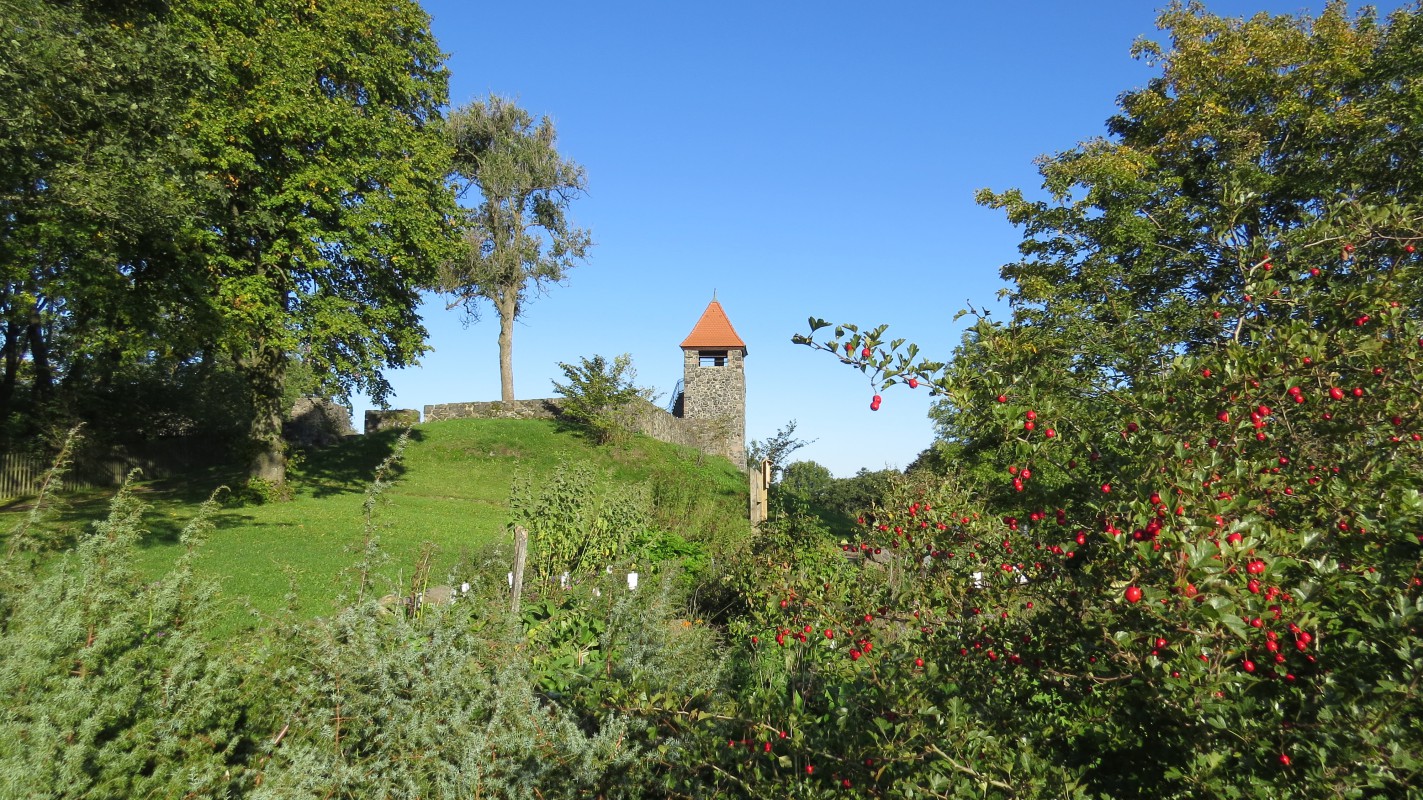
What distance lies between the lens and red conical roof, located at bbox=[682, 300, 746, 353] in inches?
1420

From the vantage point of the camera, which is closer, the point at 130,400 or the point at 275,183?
the point at 275,183

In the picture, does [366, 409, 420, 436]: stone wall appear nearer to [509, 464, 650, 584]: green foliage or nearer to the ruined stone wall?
the ruined stone wall

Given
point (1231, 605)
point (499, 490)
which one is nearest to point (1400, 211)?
point (1231, 605)

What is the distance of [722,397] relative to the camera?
3591 centimetres

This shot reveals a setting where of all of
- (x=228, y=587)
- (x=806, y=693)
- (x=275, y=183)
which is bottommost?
(x=228, y=587)

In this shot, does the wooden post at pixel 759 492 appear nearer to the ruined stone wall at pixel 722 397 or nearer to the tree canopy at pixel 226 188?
the tree canopy at pixel 226 188

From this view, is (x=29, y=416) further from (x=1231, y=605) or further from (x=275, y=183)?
(x=1231, y=605)

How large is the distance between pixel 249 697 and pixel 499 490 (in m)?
19.2

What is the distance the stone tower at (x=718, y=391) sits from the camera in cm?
3544

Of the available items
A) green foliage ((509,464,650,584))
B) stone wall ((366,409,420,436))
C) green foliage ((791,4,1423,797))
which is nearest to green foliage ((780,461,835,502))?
green foliage ((509,464,650,584))

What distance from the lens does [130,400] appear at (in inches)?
978

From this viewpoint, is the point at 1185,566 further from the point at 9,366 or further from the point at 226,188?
the point at 9,366

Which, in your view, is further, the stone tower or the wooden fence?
the stone tower

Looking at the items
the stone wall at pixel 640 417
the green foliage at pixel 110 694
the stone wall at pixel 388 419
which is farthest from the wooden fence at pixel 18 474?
the green foliage at pixel 110 694
